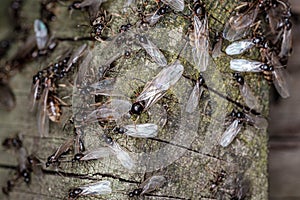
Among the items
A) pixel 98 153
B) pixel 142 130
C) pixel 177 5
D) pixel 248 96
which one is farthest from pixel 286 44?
pixel 98 153

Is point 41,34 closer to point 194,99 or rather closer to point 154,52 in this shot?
point 154,52

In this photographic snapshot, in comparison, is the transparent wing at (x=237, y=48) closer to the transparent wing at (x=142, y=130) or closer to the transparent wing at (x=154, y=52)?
the transparent wing at (x=154, y=52)

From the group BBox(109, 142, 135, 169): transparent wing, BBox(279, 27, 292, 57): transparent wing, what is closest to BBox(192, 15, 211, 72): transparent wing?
BBox(109, 142, 135, 169): transparent wing

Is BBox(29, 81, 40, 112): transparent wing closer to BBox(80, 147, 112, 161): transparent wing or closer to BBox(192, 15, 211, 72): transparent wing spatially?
BBox(80, 147, 112, 161): transparent wing

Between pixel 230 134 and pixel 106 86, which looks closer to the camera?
pixel 106 86

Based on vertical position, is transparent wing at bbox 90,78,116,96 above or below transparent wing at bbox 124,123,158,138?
above

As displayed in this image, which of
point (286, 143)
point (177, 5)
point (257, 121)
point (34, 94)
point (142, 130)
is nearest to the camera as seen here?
point (142, 130)
